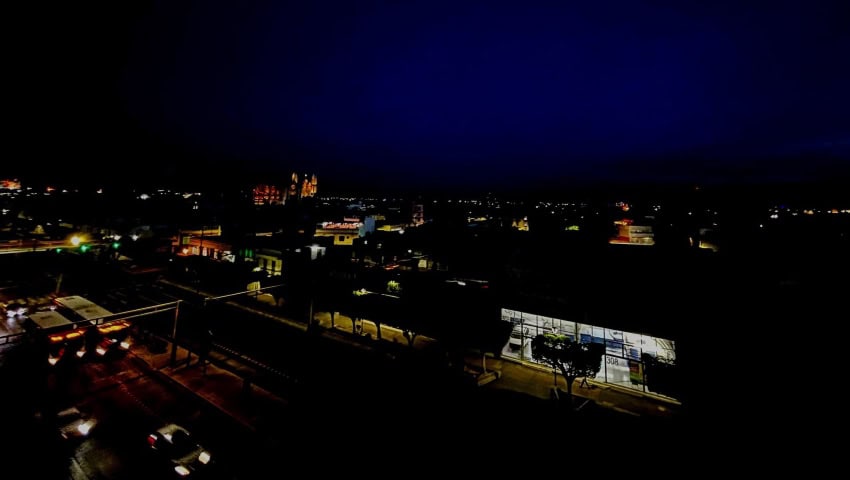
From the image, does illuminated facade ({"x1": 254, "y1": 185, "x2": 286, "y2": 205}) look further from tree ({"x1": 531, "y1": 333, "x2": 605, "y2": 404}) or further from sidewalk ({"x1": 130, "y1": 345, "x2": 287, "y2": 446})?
tree ({"x1": 531, "y1": 333, "x2": 605, "y2": 404})

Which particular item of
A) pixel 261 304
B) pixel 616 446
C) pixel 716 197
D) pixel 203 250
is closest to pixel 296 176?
pixel 203 250

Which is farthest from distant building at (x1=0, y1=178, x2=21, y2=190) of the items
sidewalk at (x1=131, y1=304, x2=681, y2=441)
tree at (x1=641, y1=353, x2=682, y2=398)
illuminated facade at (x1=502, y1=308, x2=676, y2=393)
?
tree at (x1=641, y1=353, x2=682, y2=398)

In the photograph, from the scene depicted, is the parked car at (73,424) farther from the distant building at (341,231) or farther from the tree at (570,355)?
the distant building at (341,231)

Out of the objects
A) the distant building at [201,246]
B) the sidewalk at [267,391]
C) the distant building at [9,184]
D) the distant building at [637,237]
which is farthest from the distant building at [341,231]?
the distant building at [9,184]

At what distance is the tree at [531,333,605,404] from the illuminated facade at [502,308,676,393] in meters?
2.35

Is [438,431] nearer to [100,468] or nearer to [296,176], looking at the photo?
[100,468]

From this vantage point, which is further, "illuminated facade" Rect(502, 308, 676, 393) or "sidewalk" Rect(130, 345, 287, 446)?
"illuminated facade" Rect(502, 308, 676, 393)

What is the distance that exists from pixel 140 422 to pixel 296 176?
159575 mm

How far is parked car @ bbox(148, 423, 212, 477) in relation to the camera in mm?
9984

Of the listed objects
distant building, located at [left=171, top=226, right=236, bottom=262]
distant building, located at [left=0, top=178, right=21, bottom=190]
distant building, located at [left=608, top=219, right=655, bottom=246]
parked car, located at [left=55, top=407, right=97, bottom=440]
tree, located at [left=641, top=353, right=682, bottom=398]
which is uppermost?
distant building, located at [left=0, top=178, right=21, bottom=190]

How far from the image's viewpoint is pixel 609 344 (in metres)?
17.5

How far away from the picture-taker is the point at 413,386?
13383 mm

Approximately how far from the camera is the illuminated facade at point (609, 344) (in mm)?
16281

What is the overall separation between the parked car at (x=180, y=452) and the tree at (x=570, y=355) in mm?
12963
